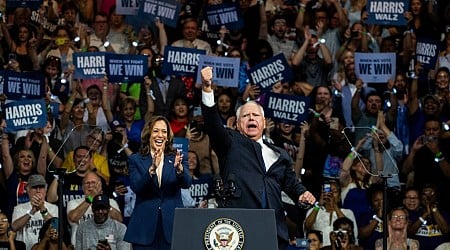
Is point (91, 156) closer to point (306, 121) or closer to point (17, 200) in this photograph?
point (17, 200)

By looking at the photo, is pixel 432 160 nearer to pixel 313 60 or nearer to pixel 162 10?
pixel 313 60

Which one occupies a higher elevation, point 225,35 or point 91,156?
point 225,35

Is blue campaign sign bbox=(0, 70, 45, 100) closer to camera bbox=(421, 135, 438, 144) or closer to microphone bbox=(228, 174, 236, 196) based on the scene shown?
camera bbox=(421, 135, 438, 144)

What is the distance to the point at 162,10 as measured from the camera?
14492mm

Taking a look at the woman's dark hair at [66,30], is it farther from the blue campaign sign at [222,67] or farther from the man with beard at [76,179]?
the man with beard at [76,179]

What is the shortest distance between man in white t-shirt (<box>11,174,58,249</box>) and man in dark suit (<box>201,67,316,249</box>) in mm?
3756

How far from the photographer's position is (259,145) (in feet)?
28.2

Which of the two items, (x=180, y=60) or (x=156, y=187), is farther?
(x=180, y=60)

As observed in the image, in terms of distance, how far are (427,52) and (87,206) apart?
4053 millimetres

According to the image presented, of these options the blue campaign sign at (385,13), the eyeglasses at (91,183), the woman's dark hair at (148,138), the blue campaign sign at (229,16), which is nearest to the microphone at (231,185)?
the woman's dark hair at (148,138)

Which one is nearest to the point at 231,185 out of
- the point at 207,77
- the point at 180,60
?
the point at 207,77

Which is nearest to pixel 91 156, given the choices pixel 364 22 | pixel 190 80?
pixel 190 80

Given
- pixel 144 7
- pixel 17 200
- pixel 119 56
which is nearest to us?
pixel 17 200

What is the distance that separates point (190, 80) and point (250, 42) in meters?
1.11
